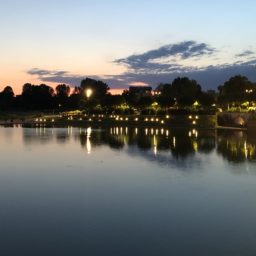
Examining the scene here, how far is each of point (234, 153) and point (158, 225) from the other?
47.4ft

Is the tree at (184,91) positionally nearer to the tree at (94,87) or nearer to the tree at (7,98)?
the tree at (94,87)

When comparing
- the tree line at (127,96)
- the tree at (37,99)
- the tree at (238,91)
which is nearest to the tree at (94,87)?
the tree line at (127,96)

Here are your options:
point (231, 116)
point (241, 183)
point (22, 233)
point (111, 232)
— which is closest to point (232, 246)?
point (111, 232)

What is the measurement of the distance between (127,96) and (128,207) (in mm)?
115933

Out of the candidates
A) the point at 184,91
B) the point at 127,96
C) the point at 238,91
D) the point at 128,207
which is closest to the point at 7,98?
the point at 127,96

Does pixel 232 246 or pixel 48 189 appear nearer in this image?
pixel 232 246

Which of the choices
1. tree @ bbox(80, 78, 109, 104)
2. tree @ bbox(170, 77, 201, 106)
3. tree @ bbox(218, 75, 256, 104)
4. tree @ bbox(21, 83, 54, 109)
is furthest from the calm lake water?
tree @ bbox(21, 83, 54, 109)

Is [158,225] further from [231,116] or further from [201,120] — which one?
[201,120]

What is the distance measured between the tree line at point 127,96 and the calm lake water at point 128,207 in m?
70.6

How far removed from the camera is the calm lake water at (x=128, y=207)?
305 inches

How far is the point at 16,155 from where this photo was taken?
22.3m

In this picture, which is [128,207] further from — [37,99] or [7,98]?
[7,98]

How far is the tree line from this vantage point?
9075 centimetres

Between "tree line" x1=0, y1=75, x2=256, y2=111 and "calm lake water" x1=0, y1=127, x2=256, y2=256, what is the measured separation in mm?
70576
